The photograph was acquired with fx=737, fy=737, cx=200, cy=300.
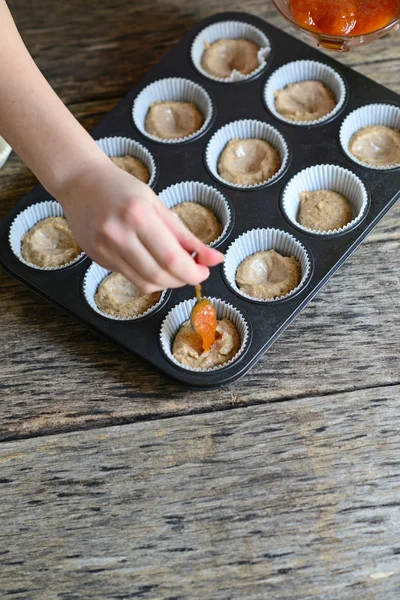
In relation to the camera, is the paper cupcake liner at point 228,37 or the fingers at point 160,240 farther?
the paper cupcake liner at point 228,37

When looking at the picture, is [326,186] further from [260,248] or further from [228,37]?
[228,37]

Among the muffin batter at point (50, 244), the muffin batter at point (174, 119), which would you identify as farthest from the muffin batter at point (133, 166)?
the muffin batter at point (50, 244)

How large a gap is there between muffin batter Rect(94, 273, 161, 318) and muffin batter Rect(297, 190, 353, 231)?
1.36 ft

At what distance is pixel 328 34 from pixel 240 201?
42 cm

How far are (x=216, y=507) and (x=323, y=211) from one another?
0.76 meters

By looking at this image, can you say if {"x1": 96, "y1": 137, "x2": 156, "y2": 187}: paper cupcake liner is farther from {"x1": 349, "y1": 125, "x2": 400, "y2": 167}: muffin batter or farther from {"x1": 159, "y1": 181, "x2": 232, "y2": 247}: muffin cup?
{"x1": 349, "y1": 125, "x2": 400, "y2": 167}: muffin batter

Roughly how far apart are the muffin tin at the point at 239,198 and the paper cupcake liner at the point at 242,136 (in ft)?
0.04

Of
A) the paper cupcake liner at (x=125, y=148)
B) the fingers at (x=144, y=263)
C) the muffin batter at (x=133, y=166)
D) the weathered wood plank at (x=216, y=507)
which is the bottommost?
the weathered wood plank at (x=216, y=507)

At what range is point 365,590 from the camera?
4.31ft

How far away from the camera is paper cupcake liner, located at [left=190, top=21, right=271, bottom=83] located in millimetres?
2023

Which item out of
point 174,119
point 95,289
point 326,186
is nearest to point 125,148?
point 174,119

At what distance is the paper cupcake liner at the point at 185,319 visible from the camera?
1567 mm

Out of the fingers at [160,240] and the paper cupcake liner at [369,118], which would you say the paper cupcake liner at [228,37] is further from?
the fingers at [160,240]

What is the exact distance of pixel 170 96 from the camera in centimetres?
204
